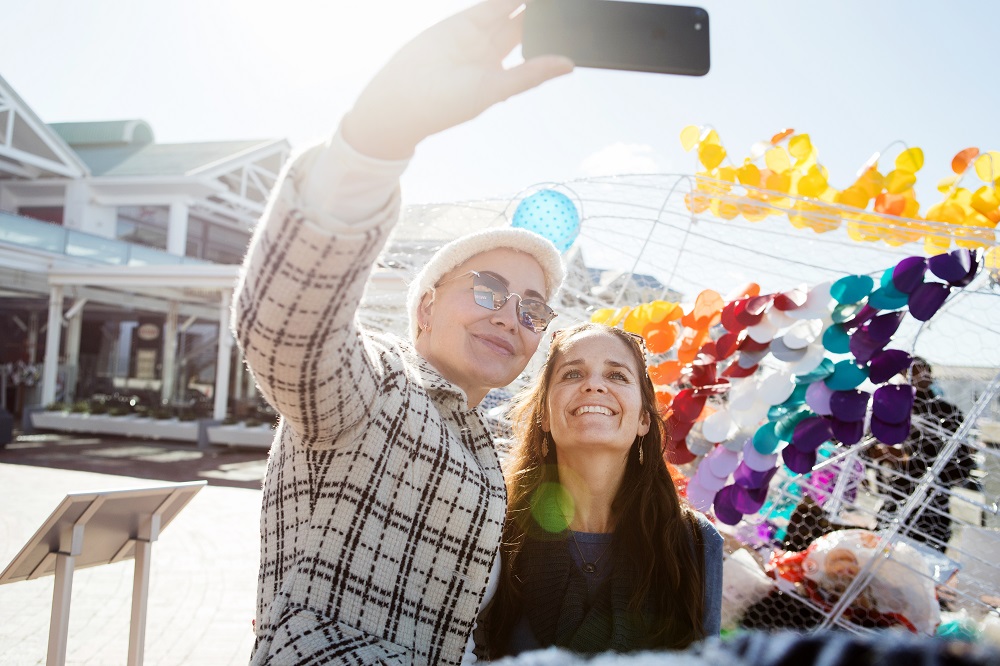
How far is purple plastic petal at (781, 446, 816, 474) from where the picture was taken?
2346mm

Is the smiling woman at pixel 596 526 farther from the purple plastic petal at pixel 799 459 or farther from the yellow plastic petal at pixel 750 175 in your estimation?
the yellow plastic petal at pixel 750 175

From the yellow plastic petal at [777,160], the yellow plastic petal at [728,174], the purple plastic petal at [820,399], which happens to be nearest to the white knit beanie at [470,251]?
the purple plastic petal at [820,399]

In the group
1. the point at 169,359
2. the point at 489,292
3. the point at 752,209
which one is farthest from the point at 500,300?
the point at 169,359

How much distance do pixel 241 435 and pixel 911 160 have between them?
40.4 feet

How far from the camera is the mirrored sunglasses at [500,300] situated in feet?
5.47

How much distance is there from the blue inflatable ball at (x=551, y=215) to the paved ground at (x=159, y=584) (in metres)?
2.85

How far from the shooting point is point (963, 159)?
9.59 feet

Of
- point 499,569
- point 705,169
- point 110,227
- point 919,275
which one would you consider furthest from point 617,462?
point 110,227

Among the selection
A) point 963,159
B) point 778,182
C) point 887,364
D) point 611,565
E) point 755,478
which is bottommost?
point 611,565

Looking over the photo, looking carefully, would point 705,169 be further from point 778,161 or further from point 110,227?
point 110,227

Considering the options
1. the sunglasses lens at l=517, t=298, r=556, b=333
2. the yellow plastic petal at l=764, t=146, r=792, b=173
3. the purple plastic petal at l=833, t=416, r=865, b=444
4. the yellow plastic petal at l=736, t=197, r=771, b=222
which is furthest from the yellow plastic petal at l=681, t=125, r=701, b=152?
the sunglasses lens at l=517, t=298, r=556, b=333

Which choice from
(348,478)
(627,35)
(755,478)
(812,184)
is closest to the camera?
(627,35)

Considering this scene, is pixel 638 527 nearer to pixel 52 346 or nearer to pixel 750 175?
pixel 750 175

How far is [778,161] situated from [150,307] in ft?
59.5
